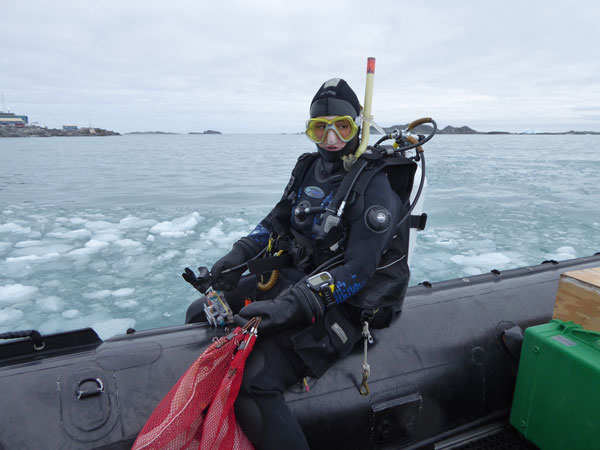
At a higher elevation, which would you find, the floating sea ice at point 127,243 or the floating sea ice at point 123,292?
the floating sea ice at point 127,243

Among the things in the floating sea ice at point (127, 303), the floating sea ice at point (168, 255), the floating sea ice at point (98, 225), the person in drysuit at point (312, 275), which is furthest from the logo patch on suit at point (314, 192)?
the floating sea ice at point (98, 225)

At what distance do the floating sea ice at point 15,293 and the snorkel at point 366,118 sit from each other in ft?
12.3

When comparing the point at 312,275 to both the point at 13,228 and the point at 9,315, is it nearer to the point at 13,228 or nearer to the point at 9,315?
the point at 9,315

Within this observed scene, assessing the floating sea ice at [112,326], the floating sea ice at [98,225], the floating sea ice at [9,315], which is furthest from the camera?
the floating sea ice at [98,225]

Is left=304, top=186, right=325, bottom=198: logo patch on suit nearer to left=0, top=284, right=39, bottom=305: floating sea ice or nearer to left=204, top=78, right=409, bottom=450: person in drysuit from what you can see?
left=204, top=78, right=409, bottom=450: person in drysuit

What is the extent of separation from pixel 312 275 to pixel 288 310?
0.87 ft

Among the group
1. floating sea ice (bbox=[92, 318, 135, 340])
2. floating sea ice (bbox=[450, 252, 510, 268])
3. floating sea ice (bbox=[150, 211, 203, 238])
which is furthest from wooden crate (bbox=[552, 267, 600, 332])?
floating sea ice (bbox=[150, 211, 203, 238])

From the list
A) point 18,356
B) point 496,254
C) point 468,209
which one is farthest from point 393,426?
point 468,209

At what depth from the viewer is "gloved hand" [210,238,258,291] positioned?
2199 millimetres

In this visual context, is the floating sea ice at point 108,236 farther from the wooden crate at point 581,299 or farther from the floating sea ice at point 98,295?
the wooden crate at point 581,299

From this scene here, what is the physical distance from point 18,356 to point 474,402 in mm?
2182

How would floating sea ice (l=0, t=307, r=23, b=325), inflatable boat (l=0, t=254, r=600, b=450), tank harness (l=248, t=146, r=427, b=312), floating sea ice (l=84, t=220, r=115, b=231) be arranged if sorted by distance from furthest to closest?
floating sea ice (l=84, t=220, r=115, b=231)
floating sea ice (l=0, t=307, r=23, b=325)
tank harness (l=248, t=146, r=427, b=312)
inflatable boat (l=0, t=254, r=600, b=450)

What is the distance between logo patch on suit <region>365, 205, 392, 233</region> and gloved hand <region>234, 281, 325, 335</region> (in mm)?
400

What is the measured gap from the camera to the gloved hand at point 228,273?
220 cm
